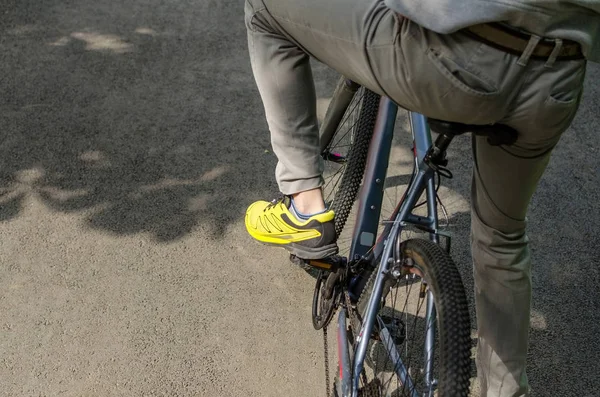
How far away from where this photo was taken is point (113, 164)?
401 centimetres

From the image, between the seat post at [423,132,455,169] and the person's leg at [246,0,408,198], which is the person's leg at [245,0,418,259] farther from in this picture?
the seat post at [423,132,455,169]

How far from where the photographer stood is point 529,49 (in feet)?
5.46

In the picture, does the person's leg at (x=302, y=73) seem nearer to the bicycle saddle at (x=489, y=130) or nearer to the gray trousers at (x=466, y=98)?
the gray trousers at (x=466, y=98)

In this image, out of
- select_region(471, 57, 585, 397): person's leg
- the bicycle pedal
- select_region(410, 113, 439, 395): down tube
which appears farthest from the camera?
the bicycle pedal

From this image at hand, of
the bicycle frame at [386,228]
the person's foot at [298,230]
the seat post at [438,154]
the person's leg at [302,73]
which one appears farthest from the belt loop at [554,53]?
the person's foot at [298,230]

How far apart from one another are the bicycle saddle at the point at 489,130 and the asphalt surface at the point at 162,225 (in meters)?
1.45

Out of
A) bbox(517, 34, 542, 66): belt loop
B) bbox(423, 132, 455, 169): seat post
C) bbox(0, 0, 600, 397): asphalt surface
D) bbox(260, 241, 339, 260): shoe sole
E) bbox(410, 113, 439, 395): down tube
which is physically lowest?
bbox(0, 0, 600, 397): asphalt surface

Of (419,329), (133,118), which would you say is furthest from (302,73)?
(133,118)

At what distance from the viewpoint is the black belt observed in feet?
5.45

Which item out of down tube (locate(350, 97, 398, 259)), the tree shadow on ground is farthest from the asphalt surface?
down tube (locate(350, 97, 398, 259))

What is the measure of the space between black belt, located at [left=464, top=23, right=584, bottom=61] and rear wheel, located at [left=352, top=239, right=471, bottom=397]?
2.26 feet

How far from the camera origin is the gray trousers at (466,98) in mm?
1724

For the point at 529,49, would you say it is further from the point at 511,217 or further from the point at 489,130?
the point at 511,217

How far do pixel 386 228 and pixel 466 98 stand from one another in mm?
919
